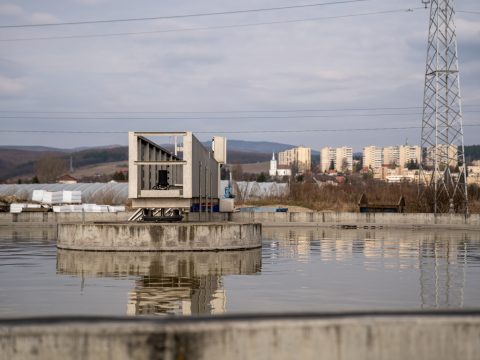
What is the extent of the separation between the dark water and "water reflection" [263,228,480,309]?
4 centimetres

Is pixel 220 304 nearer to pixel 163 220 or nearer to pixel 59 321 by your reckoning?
pixel 59 321

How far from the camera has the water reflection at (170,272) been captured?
49.3 ft

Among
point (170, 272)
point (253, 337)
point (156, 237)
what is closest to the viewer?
point (253, 337)

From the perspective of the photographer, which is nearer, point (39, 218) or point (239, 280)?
point (239, 280)

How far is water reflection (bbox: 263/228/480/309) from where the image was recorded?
17.8m

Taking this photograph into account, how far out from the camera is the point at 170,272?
21766 mm

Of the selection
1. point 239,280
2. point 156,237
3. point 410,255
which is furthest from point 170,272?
point 410,255

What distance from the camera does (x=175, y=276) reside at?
20.7m

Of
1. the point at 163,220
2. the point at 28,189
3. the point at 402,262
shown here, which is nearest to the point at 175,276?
the point at 402,262

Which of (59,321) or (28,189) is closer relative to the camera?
(59,321)

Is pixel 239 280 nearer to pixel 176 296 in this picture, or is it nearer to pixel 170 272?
pixel 170 272

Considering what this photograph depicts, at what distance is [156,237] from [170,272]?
21.9 feet

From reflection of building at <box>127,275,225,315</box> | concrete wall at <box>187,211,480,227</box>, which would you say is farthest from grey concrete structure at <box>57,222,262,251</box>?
concrete wall at <box>187,211,480,227</box>

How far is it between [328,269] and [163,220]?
37.7ft
